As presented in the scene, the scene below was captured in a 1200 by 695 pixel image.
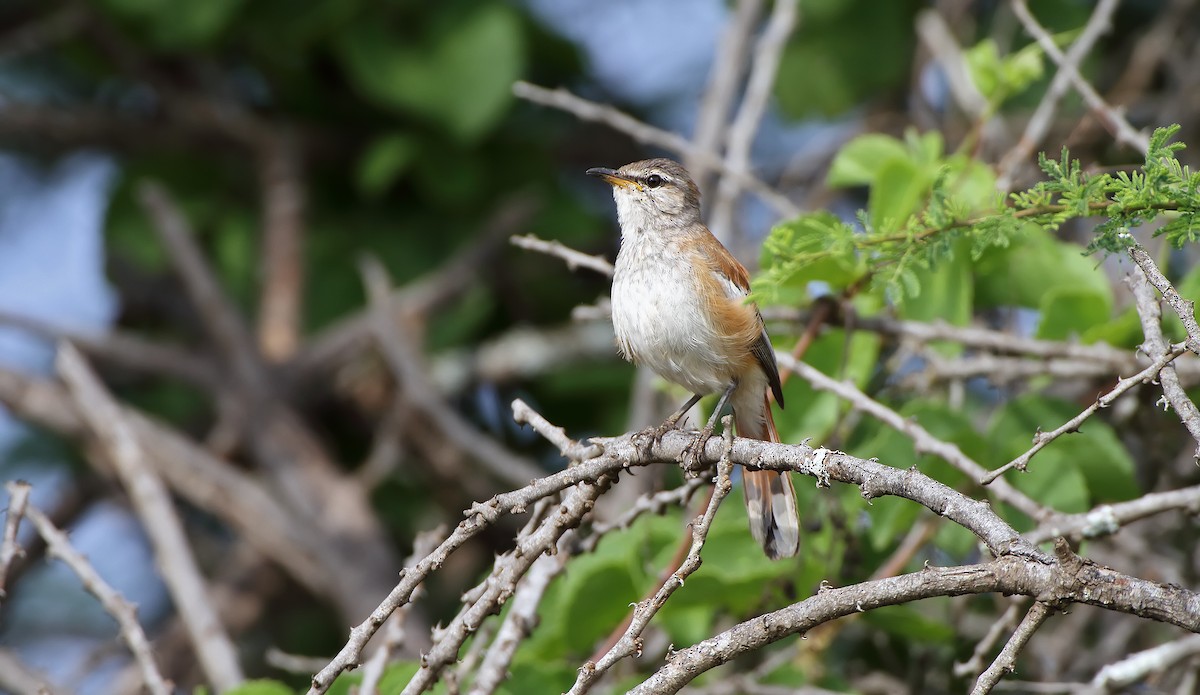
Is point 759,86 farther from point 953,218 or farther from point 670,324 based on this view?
point 953,218

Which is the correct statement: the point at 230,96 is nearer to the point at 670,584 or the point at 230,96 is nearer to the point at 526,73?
the point at 526,73

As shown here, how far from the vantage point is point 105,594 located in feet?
9.92

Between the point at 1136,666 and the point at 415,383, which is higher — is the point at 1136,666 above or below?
below

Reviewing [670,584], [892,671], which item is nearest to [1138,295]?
[670,584]

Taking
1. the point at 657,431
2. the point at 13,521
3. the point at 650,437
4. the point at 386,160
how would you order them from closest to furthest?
the point at 13,521, the point at 650,437, the point at 657,431, the point at 386,160

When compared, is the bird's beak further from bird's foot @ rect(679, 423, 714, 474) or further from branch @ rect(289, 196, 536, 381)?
bird's foot @ rect(679, 423, 714, 474)

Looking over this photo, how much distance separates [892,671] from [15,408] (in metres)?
4.02

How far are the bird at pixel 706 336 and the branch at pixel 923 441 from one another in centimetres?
24

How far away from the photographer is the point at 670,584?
216cm

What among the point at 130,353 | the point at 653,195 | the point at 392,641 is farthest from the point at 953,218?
the point at 130,353

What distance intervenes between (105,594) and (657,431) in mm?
1414

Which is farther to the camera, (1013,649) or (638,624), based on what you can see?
(638,624)

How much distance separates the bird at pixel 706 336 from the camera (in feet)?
11.2

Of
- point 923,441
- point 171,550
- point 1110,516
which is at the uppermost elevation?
point 171,550
